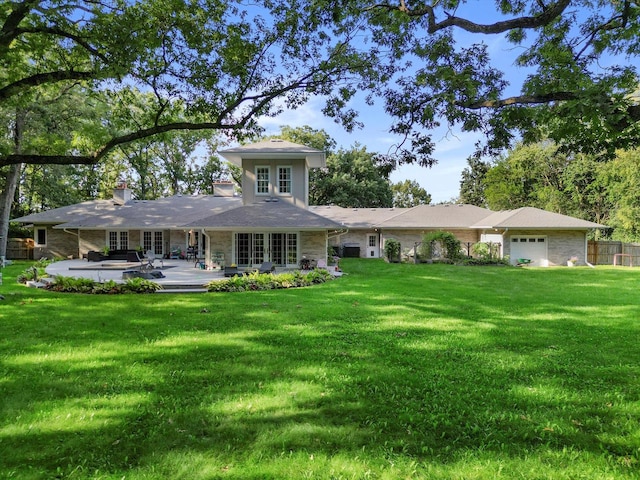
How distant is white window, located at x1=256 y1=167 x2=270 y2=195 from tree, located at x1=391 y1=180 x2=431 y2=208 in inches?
1748

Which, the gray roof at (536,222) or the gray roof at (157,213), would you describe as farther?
the gray roof at (536,222)

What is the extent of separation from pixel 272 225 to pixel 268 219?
2.50 ft

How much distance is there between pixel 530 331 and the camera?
22.7 feet

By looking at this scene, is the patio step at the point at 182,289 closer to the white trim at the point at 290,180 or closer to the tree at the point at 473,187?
the white trim at the point at 290,180

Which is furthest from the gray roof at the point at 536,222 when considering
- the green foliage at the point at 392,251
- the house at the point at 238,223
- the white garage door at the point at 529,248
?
the house at the point at 238,223

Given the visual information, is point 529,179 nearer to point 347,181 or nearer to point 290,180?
point 347,181

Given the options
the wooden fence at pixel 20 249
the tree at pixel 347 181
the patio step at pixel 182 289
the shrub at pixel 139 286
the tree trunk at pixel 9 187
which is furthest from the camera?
the tree at pixel 347 181

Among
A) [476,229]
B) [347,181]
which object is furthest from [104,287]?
[347,181]

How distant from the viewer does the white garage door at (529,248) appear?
77.2 feet

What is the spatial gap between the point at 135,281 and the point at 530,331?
11129 millimetres

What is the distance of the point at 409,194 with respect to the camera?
61062 mm

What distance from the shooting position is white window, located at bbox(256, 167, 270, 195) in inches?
751

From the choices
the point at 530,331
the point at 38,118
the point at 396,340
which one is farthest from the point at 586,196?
the point at 38,118

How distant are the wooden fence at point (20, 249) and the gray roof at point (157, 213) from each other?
4.99m
